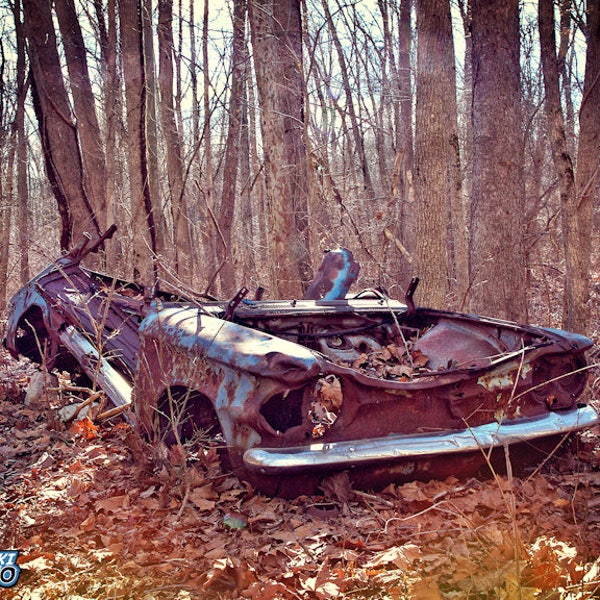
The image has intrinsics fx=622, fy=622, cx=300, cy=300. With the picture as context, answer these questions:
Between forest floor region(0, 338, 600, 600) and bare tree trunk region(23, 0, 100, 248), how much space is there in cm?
570

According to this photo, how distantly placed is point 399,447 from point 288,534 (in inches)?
27.6

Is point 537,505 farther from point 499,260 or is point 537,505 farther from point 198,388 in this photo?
point 499,260

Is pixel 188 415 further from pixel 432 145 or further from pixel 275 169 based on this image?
pixel 432 145

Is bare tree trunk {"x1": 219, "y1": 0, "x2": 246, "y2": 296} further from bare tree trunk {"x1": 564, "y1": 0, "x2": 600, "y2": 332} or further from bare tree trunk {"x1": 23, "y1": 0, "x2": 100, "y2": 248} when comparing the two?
bare tree trunk {"x1": 564, "y1": 0, "x2": 600, "y2": 332}

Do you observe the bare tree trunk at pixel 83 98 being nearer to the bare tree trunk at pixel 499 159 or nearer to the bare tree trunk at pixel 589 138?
the bare tree trunk at pixel 499 159

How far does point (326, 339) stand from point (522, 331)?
135 centimetres

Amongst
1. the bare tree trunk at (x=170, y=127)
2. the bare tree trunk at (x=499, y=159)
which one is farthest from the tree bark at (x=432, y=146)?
the bare tree trunk at (x=170, y=127)

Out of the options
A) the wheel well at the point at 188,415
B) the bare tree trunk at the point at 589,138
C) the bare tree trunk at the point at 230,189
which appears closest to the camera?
the wheel well at the point at 188,415

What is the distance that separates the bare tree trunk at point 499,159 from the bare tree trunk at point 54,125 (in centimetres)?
→ 539

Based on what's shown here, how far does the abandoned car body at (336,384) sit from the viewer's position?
3094mm

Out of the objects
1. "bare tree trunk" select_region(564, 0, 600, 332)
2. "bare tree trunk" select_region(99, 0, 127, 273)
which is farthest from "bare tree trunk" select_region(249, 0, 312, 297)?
"bare tree trunk" select_region(564, 0, 600, 332)

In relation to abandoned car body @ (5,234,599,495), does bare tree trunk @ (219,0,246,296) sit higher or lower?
higher

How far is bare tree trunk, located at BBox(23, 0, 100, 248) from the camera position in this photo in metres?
8.97

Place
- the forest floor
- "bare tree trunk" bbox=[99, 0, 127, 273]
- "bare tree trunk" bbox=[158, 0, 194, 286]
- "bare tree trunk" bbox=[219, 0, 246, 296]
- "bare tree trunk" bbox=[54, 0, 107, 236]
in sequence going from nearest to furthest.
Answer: the forest floor < "bare tree trunk" bbox=[99, 0, 127, 273] < "bare tree trunk" bbox=[54, 0, 107, 236] < "bare tree trunk" bbox=[219, 0, 246, 296] < "bare tree trunk" bbox=[158, 0, 194, 286]
